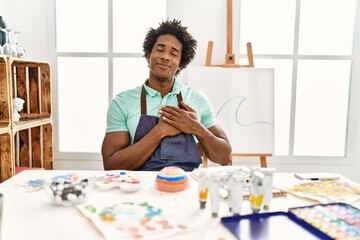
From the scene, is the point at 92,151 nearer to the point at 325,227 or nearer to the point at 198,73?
the point at 198,73

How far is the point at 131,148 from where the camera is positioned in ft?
4.95

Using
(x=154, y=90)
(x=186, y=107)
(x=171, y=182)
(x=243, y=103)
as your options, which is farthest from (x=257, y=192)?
(x=243, y=103)

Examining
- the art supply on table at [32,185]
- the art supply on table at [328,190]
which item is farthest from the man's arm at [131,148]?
the art supply on table at [328,190]

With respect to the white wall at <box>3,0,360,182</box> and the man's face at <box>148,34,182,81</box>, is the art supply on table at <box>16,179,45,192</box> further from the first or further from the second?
the white wall at <box>3,0,360,182</box>

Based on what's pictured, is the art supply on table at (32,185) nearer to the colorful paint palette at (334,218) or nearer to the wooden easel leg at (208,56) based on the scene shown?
the colorful paint palette at (334,218)

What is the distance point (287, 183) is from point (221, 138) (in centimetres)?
59

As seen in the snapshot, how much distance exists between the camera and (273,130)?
2281mm

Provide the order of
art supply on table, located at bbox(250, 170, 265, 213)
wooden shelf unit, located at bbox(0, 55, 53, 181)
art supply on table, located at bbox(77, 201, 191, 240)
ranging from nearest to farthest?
art supply on table, located at bbox(77, 201, 191, 240)
art supply on table, located at bbox(250, 170, 265, 213)
wooden shelf unit, located at bbox(0, 55, 53, 181)

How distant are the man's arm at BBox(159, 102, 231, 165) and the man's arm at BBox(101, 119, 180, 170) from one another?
0.04 m

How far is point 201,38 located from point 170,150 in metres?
1.12

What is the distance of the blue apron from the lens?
1567 millimetres

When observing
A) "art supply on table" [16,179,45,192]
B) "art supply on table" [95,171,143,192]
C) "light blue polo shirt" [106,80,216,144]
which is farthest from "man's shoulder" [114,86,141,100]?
"art supply on table" [16,179,45,192]

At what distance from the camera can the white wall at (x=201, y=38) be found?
7.73ft

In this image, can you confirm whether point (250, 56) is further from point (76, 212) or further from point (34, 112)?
point (76, 212)
